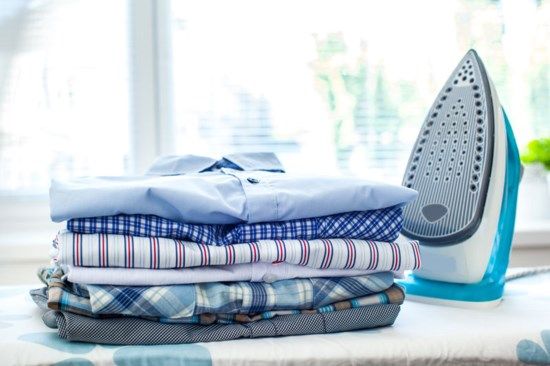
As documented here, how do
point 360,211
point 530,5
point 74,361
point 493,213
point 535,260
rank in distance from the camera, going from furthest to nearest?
point 530,5 → point 535,260 → point 493,213 → point 360,211 → point 74,361

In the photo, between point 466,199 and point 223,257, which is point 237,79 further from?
point 223,257

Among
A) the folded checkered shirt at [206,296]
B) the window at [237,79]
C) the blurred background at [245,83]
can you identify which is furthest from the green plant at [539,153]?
the folded checkered shirt at [206,296]

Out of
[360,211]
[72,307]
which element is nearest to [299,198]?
[360,211]

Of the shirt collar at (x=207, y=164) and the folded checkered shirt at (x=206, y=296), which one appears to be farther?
the shirt collar at (x=207, y=164)

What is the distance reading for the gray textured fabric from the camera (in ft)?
2.32

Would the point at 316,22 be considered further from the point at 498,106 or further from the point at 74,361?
the point at 74,361

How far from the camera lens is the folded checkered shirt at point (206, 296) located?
709 mm

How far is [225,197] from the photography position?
0.77 meters

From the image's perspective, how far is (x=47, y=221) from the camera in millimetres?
1568

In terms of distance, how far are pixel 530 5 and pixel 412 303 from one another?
105 centimetres

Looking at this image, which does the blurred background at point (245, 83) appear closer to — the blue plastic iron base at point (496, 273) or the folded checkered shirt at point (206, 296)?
the blue plastic iron base at point (496, 273)

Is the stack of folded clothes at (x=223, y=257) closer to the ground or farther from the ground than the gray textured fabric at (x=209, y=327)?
farther from the ground

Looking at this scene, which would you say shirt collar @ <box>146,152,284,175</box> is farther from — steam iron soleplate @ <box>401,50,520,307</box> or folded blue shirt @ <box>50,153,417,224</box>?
steam iron soleplate @ <box>401,50,520,307</box>

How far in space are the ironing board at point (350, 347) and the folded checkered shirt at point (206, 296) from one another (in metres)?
0.03
